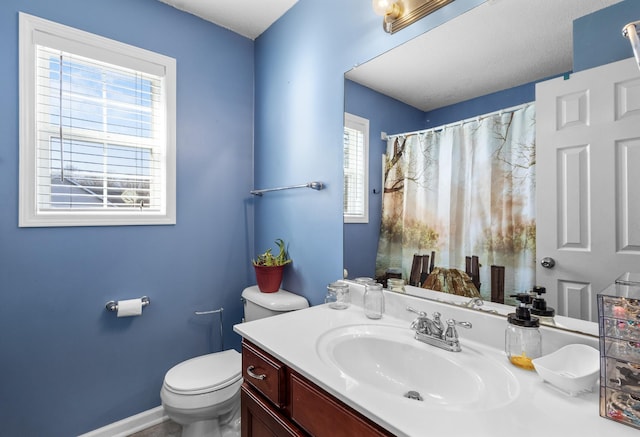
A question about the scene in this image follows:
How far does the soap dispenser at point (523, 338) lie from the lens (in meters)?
0.83

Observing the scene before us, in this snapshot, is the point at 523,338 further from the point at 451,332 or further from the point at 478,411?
the point at 478,411

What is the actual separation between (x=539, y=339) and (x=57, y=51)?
237 cm

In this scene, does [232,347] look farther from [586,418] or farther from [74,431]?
[586,418]

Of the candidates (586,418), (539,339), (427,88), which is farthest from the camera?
(427,88)

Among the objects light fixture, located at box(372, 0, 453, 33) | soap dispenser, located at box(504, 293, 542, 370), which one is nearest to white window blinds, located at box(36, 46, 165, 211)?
light fixture, located at box(372, 0, 453, 33)

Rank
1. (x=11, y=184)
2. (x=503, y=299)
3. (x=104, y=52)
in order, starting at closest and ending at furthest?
(x=503, y=299) < (x=11, y=184) < (x=104, y=52)

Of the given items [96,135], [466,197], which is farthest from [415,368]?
[96,135]

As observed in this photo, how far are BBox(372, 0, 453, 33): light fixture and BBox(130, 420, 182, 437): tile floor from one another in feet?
7.70

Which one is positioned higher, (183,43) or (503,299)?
(183,43)

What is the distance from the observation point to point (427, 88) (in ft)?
3.95

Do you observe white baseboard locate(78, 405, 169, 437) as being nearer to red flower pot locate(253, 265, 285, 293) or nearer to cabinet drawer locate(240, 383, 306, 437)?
red flower pot locate(253, 265, 285, 293)

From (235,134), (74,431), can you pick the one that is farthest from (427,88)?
(74,431)

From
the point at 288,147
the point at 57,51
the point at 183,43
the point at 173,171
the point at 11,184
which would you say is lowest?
the point at 11,184

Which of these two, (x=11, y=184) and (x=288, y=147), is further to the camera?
(x=288, y=147)
